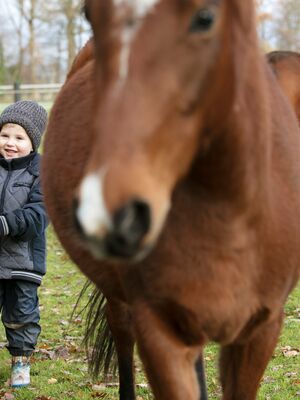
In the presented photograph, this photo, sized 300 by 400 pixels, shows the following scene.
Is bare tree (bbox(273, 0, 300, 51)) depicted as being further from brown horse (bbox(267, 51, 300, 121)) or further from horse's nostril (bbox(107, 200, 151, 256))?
horse's nostril (bbox(107, 200, 151, 256))

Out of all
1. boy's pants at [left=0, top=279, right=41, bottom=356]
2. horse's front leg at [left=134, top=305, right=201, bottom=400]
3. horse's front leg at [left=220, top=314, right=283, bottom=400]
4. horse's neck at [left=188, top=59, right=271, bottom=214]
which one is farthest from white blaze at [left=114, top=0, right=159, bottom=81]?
boy's pants at [left=0, top=279, right=41, bottom=356]

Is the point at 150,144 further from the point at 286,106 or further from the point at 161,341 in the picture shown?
the point at 286,106

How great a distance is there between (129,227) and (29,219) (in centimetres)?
281

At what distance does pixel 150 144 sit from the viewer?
5.72 ft

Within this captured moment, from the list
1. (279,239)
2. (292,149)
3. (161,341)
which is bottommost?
(161,341)

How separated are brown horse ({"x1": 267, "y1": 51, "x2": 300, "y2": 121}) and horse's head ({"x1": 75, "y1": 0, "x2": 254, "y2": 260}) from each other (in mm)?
1891

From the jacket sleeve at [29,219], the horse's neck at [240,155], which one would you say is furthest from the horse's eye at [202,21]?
the jacket sleeve at [29,219]

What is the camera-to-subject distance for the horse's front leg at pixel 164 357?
248 cm

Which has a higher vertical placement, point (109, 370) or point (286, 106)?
point (286, 106)

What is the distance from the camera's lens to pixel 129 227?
1636mm

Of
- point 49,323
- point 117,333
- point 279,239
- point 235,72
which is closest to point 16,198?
point 117,333

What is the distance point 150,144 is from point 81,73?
197cm

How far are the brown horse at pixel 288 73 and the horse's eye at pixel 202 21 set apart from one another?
1934 millimetres

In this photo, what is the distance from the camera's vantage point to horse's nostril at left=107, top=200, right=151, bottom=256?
162 cm
